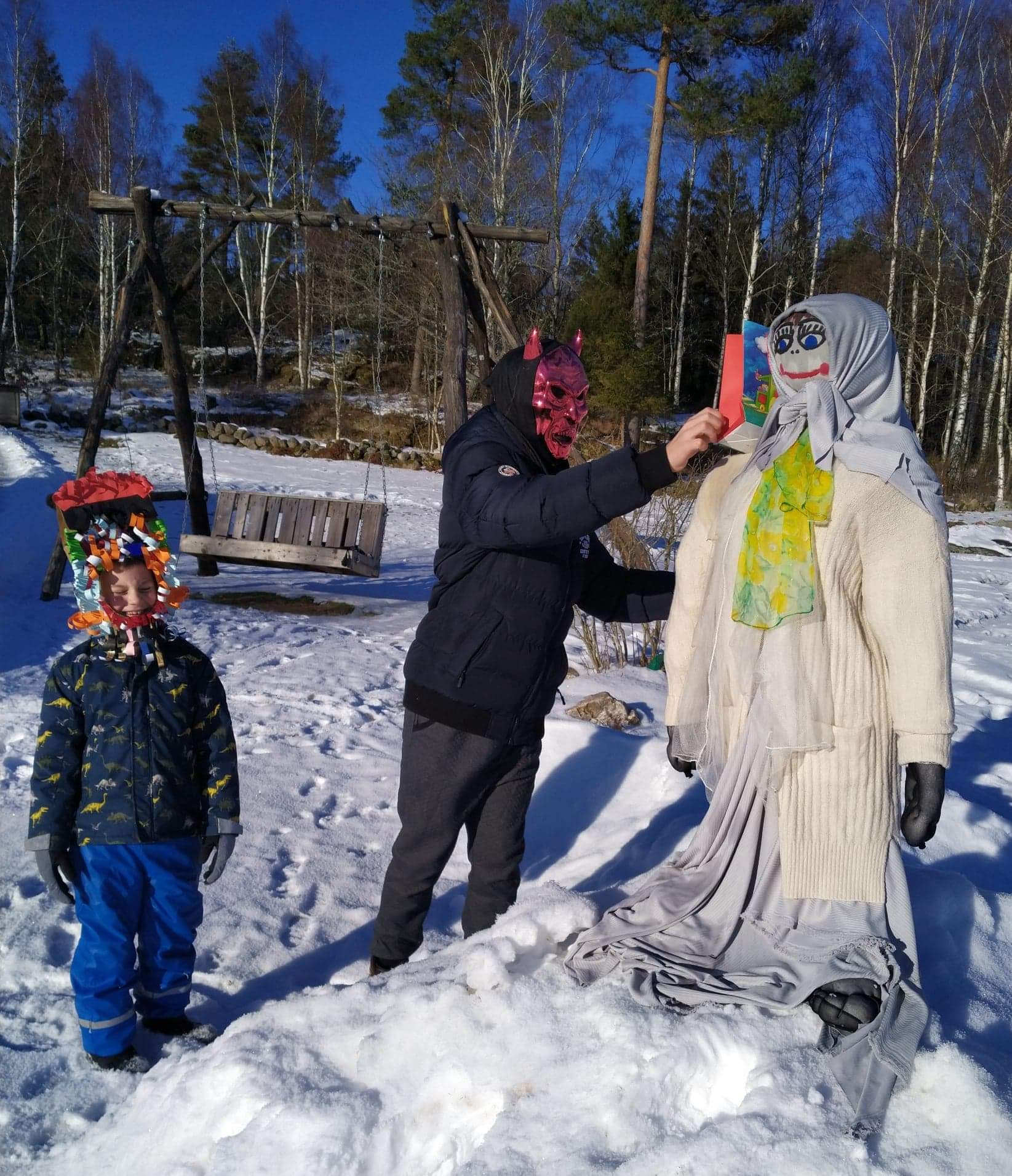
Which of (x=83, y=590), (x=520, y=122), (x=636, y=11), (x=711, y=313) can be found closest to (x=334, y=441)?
(x=520, y=122)

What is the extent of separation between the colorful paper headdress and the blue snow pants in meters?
0.59

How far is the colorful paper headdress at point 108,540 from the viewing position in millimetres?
2332

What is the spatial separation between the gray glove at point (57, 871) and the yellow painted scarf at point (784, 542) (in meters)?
1.75

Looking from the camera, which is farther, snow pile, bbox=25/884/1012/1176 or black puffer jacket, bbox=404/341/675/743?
black puffer jacket, bbox=404/341/675/743

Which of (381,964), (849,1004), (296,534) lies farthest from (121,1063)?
(296,534)

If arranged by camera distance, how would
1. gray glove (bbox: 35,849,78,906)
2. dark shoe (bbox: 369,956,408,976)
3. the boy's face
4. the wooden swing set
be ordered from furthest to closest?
1. the wooden swing set
2. dark shoe (bbox: 369,956,408,976)
3. the boy's face
4. gray glove (bbox: 35,849,78,906)

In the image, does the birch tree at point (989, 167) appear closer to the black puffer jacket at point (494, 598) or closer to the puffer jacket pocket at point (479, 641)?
the black puffer jacket at point (494, 598)

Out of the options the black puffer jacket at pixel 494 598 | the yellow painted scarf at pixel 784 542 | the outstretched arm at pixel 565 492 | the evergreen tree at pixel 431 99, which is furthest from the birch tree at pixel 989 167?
the outstretched arm at pixel 565 492

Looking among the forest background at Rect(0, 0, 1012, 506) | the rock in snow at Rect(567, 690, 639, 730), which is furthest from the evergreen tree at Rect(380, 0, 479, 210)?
the rock in snow at Rect(567, 690, 639, 730)

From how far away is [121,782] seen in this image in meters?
2.32

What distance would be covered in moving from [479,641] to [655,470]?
0.71m

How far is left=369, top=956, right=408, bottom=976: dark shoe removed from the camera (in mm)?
2602

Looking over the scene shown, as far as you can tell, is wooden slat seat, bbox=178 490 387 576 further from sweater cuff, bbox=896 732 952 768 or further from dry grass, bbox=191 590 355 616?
sweater cuff, bbox=896 732 952 768

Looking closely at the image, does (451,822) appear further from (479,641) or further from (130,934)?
(130,934)
